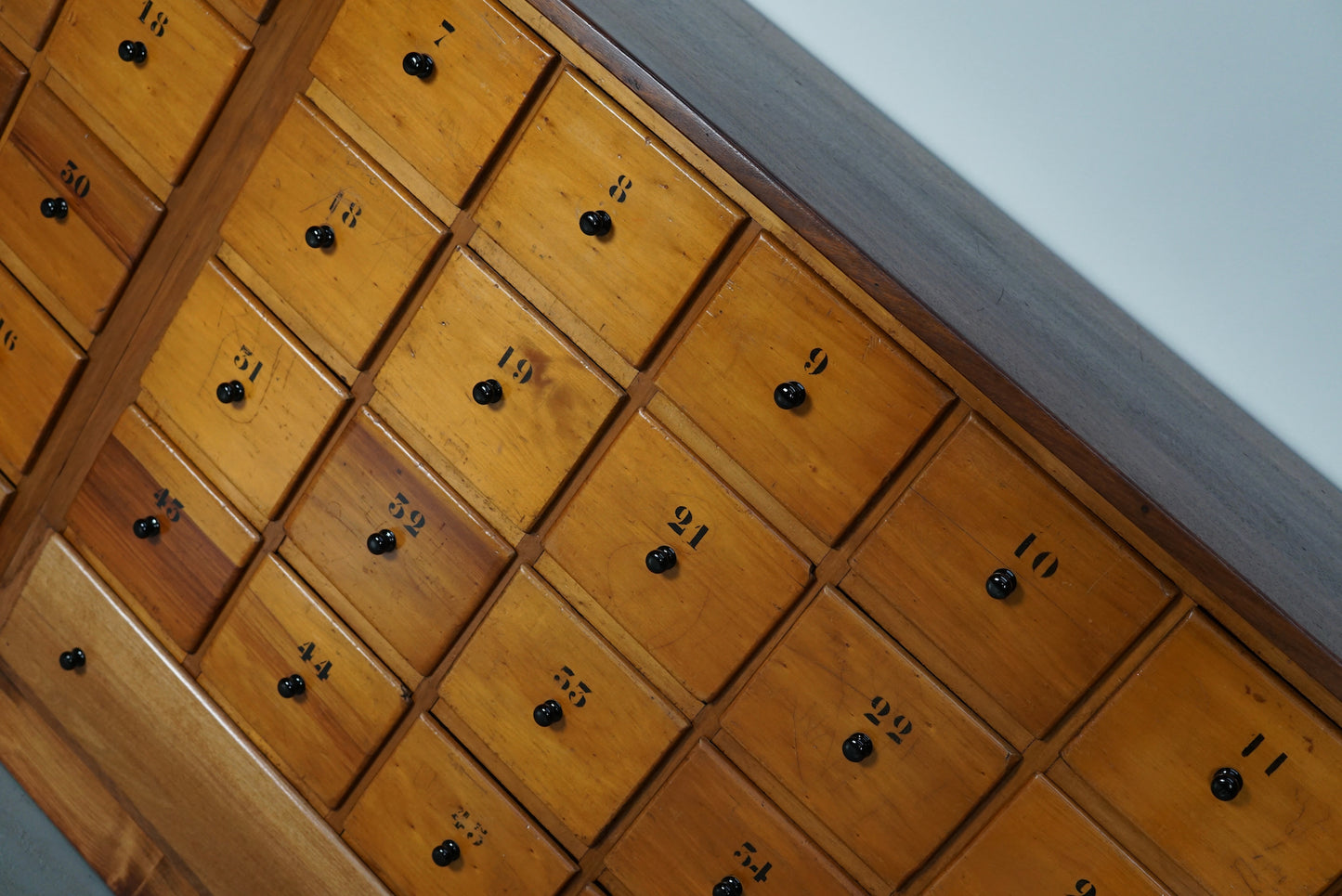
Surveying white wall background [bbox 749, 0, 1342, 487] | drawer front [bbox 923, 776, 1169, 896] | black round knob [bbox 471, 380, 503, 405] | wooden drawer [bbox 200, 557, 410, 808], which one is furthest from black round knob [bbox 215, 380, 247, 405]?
white wall background [bbox 749, 0, 1342, 487]

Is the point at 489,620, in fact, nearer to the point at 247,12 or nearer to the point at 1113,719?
the point at 1113,719

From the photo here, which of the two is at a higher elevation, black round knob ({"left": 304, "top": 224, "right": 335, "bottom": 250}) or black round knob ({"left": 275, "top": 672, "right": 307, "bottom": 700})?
black round knob ({"left": 304, "top": 224, "right": 335, "bottom": 250})

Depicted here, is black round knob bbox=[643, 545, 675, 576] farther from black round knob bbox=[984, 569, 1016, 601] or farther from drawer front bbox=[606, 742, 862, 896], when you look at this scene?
black round knob bbox=[984, 569, 1016, 601]

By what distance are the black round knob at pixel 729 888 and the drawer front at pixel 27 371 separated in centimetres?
162

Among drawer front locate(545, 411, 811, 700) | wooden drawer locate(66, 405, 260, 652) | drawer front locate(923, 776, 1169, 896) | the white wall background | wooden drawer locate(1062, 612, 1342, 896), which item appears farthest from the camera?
the white wall background

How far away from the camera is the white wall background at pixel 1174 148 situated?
2.36 meters

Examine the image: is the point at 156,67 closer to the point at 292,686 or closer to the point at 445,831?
the point at 292,686

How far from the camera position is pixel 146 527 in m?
2.12

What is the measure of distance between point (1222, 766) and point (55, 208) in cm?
230

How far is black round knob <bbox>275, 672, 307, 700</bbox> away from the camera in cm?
204

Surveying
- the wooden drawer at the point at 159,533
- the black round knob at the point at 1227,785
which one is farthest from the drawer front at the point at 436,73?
the black round knob at the point at 1227,785

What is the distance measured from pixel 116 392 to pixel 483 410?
2.85 feet

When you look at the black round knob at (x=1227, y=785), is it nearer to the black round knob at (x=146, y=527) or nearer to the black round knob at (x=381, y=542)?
Answer: the black round knob at (x=381, y=542)

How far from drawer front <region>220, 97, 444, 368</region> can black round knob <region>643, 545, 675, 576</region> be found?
25.3 inches
